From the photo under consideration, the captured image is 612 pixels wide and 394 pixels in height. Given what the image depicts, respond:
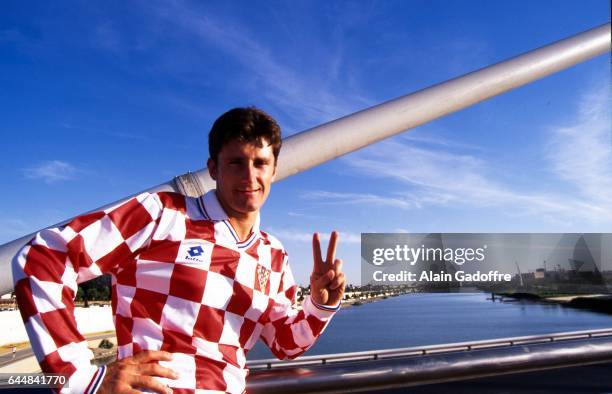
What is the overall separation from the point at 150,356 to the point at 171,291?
0.23 m

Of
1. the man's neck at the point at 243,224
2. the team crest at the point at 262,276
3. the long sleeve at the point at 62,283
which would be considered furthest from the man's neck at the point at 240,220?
the long sleeve at the point at 62,283

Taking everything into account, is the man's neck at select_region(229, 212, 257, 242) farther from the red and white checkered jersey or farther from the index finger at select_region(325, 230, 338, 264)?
the index finger at select_region(325, 230, 338, 264)

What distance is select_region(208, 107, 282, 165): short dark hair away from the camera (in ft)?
5.04

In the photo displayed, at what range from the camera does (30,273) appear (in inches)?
42.7

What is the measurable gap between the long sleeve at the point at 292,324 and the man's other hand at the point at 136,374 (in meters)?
0.54

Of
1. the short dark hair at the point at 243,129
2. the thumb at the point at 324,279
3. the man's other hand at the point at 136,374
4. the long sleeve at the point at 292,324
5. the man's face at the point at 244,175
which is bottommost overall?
the man's other hand at the point at 136,374

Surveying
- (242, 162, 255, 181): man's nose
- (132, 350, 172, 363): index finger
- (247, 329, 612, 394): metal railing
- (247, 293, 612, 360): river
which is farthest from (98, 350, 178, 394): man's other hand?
(247, 293, 612, 360): river

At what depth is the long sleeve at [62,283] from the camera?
41.7 inches

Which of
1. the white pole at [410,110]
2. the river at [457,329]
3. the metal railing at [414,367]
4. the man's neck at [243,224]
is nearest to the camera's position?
the metal railing at [414,367]

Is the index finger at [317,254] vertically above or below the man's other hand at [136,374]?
above

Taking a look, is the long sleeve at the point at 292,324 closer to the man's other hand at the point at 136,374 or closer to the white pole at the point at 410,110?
the man's other hand at the point at 136,374

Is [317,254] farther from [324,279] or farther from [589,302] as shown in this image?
[589,302]

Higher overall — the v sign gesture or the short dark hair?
the short dark hair

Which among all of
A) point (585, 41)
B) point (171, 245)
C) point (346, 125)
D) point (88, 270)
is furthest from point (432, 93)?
point (88, 270)
